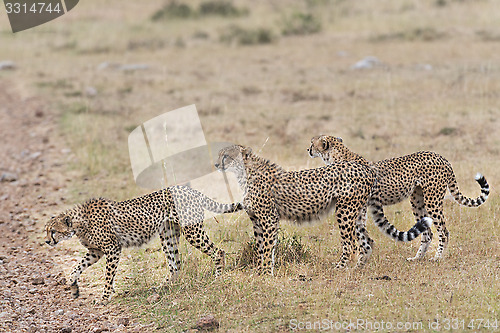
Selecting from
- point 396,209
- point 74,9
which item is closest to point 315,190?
point 396,209

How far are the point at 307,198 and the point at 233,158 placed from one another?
31.9 inches

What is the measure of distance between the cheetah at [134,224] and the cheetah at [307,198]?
0.26 metres

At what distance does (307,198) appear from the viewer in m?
6.46

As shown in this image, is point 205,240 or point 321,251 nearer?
point 205,240

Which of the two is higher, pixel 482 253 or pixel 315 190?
pixel 315 190

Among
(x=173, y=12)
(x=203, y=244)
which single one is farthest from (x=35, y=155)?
(x=173, y=12)

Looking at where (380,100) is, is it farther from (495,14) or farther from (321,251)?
(495,14)

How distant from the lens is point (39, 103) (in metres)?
15.9

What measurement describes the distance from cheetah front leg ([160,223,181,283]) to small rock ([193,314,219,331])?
1.10 metres

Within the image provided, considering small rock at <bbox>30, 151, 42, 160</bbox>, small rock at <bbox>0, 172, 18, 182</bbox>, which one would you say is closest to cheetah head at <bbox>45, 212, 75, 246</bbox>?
small rock at <bbox>0, 172, 18, 182</bbox>

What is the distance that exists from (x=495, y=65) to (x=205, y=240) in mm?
12109

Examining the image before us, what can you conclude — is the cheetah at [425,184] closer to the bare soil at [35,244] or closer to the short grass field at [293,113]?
the short grass field at [293,113]

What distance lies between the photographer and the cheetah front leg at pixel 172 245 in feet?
21.5

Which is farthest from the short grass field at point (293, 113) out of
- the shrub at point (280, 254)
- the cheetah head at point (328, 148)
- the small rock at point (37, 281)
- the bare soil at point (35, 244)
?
the cheetah head at point (328, 148)
